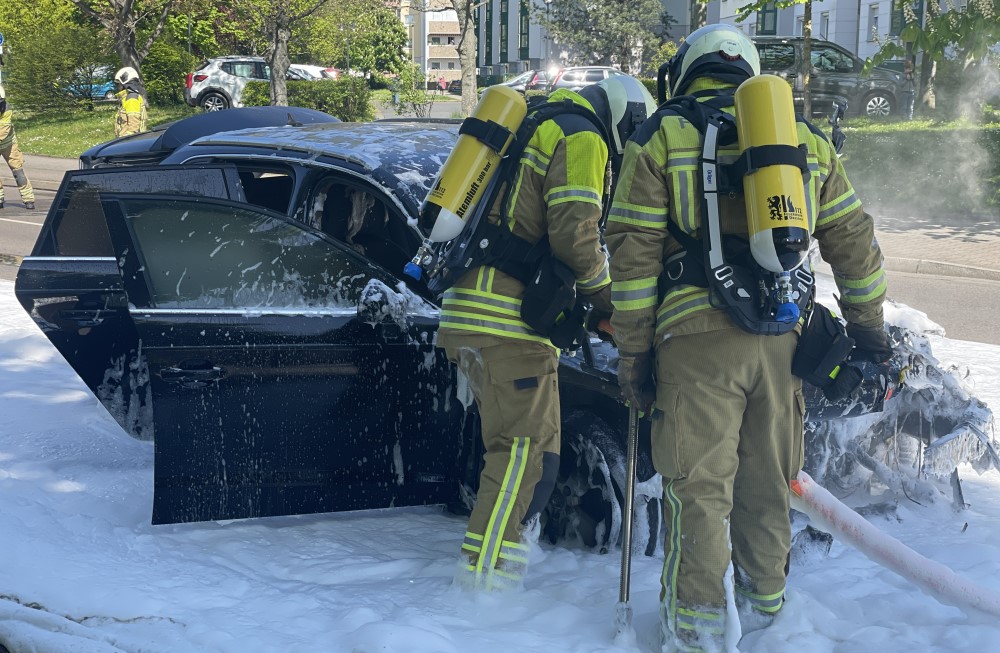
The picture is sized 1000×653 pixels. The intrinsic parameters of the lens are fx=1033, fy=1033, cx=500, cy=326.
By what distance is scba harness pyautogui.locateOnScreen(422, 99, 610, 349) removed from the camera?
10.5 feet

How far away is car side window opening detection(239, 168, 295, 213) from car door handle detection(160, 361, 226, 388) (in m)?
1.17

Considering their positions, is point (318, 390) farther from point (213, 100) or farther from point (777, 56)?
→ point (213, 100)

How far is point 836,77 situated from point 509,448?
1793 centimetres

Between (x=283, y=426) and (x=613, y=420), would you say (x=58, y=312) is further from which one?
(x=613, y=420)

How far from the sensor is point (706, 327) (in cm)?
283

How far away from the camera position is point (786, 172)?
2643mm

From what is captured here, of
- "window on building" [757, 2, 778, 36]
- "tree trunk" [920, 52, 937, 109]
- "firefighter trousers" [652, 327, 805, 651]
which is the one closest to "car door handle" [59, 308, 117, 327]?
"firefighter trousers" [652, 327, 805, 651]

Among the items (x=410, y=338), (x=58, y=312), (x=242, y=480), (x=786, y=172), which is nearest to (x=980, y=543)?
(x=786, y=172)

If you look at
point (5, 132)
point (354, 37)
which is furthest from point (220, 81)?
point (5, 132)

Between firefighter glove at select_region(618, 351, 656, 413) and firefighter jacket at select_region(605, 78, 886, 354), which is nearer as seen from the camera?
firefighter jacket at select_region(605, 78, 886, 354)

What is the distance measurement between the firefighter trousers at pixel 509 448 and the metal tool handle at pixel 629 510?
0.98 ft

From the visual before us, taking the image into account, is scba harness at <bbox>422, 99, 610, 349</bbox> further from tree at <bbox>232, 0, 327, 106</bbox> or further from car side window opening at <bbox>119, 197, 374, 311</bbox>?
tree at <bbox>232, 0, 327, 106</bbox>

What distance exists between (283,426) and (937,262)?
8.29 meters

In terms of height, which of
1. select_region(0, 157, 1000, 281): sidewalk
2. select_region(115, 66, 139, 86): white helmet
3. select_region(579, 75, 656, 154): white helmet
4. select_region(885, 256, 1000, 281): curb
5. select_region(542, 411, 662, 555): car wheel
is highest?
select_region(115, 66, 139, 86): white helmet
